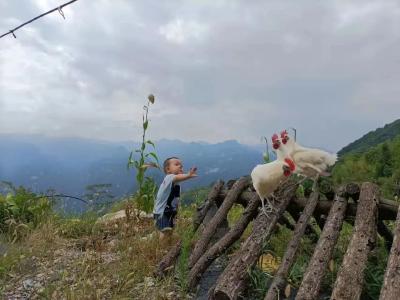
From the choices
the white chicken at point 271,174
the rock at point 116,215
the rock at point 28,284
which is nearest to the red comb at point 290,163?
the white chicken at point 271,174

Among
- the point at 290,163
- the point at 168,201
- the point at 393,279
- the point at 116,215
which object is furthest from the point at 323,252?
the point at 116,215

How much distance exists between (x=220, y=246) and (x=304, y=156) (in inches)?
41.3

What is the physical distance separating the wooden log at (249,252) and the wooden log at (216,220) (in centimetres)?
54

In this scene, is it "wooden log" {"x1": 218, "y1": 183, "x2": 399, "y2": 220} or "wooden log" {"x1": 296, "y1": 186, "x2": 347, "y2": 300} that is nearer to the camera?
"wooden log" {"x1": 296, "y1": 186, "x2": 347, "y2": 300}

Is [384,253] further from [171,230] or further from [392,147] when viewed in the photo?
[392,147]

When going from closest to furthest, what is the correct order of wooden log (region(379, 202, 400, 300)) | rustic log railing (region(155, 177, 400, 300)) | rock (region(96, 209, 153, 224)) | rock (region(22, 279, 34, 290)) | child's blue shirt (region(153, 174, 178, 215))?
wooden log (region(379, 202, 400, 300))
rustic log railing (region(155, 177, 400, 300))
rock (region(22, 279, 34, 290))
child's blue shirt (region(153, 174, 178, 215))
rock (region(96, 209, 153, 224))

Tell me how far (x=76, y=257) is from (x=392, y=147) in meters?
14.8

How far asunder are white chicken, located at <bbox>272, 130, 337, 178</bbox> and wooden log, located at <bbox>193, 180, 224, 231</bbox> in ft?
3.89

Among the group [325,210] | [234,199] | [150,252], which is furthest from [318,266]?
[150,252]

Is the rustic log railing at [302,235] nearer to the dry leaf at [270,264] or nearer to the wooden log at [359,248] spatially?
the wooden log at [359,248]

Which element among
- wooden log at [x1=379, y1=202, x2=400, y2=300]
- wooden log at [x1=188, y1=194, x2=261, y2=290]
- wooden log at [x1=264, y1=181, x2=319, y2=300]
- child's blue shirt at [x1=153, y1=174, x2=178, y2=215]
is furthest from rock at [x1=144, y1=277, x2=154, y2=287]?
wooden log at [x1=379, y1=202, x2=400, y2=300]

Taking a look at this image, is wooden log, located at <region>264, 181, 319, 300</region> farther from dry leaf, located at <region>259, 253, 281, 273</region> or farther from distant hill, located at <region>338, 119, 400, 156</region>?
distant hill, located at <region>338, 119, 400, 156</region>

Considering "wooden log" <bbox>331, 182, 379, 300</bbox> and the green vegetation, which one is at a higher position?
the green vegetation

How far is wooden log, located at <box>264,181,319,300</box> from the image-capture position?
3.25 metres
